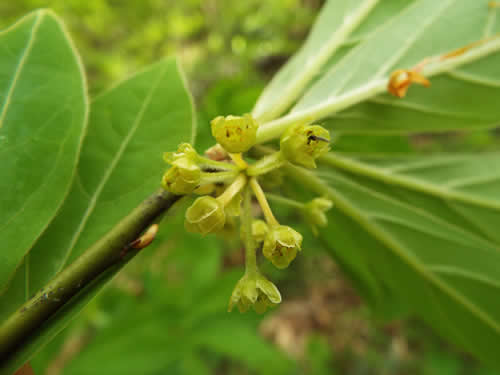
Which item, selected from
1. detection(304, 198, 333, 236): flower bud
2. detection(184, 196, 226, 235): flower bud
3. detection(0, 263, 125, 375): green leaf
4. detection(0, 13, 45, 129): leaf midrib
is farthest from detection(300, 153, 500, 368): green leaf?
detection(0, 13, 45, 129): leaf midrib

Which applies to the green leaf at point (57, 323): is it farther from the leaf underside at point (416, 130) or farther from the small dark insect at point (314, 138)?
the leaf underside at point (416, 130)

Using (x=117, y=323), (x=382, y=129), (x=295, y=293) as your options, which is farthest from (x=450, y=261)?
(x=295, y=293)

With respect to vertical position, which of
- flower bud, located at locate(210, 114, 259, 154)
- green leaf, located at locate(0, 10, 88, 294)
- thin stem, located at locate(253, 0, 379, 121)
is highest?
green leaf, located at locate(0, 10, 88, 294)

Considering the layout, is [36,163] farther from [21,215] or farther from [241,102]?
[241,102]

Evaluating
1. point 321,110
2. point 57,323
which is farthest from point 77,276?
point 321,110

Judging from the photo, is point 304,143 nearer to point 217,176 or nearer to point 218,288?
point 217,176

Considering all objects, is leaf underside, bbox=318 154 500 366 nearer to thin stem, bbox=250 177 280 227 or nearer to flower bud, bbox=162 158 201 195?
thin stem, bbox=250 177 280 227
